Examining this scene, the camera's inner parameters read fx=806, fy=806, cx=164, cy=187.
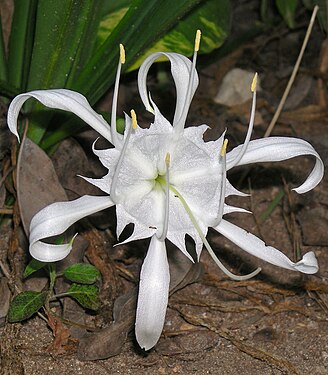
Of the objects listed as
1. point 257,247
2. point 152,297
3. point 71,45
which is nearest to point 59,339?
point 152,297

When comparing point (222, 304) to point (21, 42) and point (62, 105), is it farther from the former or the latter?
point (21, 42)

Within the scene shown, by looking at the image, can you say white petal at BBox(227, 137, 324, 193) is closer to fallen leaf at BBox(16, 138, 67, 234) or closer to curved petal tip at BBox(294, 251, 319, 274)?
curved petal tip at BBox(294, 251, 319, 274)

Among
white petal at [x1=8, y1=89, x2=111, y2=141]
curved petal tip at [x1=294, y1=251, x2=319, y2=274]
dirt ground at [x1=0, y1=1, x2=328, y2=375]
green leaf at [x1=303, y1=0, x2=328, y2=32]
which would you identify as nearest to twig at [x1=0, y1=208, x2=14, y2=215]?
dirt ground at [x1=0, y1=1, x2=328, y2=375]

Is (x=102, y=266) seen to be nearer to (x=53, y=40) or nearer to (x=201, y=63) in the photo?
(x=53, y=40)

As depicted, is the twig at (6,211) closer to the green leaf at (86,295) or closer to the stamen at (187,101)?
the green leaf at (86,295)

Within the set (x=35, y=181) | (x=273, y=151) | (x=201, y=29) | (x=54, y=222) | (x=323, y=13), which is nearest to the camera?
(x=54, y=222)

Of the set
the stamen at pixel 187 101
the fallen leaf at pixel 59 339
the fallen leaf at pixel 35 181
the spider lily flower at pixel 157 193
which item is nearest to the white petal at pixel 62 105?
the spider lily flower at pixel 157 193

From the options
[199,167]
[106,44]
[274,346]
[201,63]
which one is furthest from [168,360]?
[201,63]
